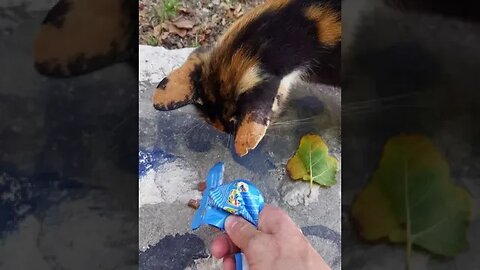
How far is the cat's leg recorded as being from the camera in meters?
1.40

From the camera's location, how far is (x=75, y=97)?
4.69 ft

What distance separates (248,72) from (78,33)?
45 cm

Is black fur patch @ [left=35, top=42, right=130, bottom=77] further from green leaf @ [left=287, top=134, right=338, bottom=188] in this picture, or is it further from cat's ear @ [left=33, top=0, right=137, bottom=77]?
green leaf @ [left=287, top=134, right=338, bottom=188]

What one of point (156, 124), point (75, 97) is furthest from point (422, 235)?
point (75, 97)

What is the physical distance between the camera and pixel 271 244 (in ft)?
3.84

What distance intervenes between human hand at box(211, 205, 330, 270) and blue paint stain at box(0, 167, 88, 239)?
430 millimetres

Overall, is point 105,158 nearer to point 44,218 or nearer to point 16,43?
point 44,218

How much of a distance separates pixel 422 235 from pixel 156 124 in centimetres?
80

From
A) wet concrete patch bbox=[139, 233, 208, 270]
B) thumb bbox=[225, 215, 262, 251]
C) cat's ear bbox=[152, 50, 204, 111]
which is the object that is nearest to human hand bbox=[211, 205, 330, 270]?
thumb bbox=[225, 215, 262, 251]

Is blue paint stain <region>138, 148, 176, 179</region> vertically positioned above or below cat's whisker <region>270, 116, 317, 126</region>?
below

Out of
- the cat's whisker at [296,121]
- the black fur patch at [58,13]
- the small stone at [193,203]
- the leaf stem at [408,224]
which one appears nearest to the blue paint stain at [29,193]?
the small stone at [193,203]

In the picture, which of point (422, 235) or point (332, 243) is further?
point (422, 235)

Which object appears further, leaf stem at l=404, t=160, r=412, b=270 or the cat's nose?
leaf stem at l=404, t=160, r=412, b=270

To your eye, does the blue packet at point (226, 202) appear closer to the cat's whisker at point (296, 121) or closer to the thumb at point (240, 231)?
the thumb at point (240, 231)
